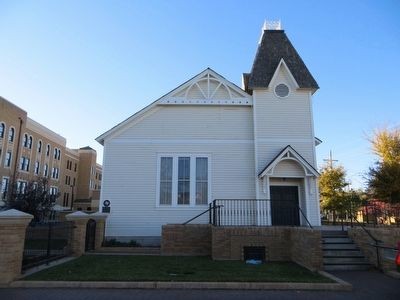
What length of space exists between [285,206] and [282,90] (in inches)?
226

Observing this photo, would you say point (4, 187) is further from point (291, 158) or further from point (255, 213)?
point (291, 158)

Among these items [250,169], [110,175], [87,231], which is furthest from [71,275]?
[250,169]

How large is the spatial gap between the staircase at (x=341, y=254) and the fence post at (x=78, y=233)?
28.1ft

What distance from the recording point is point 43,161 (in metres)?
48.4

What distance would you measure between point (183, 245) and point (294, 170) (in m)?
6.48

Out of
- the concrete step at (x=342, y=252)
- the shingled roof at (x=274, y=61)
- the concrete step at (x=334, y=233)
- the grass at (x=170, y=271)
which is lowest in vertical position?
the grass at (x=170, y=271)

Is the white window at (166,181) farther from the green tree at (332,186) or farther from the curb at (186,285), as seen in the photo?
the green tree at (332,186)

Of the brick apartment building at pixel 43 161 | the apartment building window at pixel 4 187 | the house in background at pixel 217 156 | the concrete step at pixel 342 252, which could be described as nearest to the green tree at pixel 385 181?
the house in background at pixel 217 156

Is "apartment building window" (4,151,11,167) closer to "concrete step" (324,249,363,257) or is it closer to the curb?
the curb

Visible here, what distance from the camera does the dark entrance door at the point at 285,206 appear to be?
16.1 meters

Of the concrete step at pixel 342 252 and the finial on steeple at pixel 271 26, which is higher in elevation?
the finial on steeple at pixel 271 26

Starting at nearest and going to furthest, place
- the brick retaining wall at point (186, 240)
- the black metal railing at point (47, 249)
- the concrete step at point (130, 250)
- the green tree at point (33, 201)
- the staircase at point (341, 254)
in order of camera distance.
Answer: the black metal railing at point (47, 249) < the staircase at point (341, 254) < the brick retaining wall at point (186, 240) < the concrete step at point (130, 250) < the green tree at point (33, 201)

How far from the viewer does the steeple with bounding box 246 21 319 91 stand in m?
17.2

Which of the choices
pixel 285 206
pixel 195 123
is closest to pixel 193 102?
pixel 195 123
